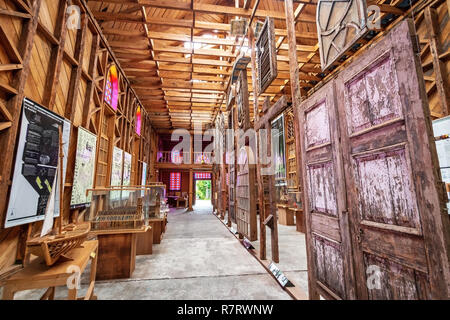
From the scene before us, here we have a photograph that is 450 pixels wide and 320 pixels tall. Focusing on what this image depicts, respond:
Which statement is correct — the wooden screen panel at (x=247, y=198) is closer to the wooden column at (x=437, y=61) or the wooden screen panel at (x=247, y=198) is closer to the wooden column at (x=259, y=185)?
the wooden column at (x=259, y=185)

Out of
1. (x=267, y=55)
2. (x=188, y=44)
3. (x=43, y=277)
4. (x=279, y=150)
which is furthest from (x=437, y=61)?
(x=279, y=150)

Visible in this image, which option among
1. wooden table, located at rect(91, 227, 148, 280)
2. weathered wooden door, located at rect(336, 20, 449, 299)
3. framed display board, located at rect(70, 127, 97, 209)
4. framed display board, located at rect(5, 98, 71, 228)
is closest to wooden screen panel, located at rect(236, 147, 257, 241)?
wooden table, located at rect(91, 227, 148, 280)

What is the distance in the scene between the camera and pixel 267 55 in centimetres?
397

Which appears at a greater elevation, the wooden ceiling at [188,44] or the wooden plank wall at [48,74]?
the wooden ceiling at [188,44]

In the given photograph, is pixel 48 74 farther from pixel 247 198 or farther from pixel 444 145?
pixel 444 145

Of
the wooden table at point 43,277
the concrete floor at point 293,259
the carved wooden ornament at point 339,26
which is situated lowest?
the concrete floor at point 293,259

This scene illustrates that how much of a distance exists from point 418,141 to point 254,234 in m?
4.67

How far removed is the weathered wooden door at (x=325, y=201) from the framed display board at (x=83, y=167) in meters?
4.72

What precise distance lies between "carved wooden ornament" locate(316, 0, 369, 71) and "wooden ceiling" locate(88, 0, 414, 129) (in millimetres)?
2269

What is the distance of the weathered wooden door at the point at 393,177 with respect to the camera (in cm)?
128

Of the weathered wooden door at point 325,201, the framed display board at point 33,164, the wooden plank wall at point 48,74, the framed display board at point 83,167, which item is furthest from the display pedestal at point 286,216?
the framed display board at point 33,164

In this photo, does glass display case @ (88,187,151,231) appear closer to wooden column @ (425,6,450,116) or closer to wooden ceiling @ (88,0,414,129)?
wooden ceiling @ (88,0,414,129)

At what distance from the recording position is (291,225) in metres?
8.28

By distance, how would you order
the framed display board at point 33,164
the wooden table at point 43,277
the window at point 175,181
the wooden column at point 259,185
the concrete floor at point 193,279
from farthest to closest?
the window at point 175,181, the wooden column at point 259,185, the framed display board at point 33,164, the concrete floor at point 193,279, the wooden table at point 43,277
